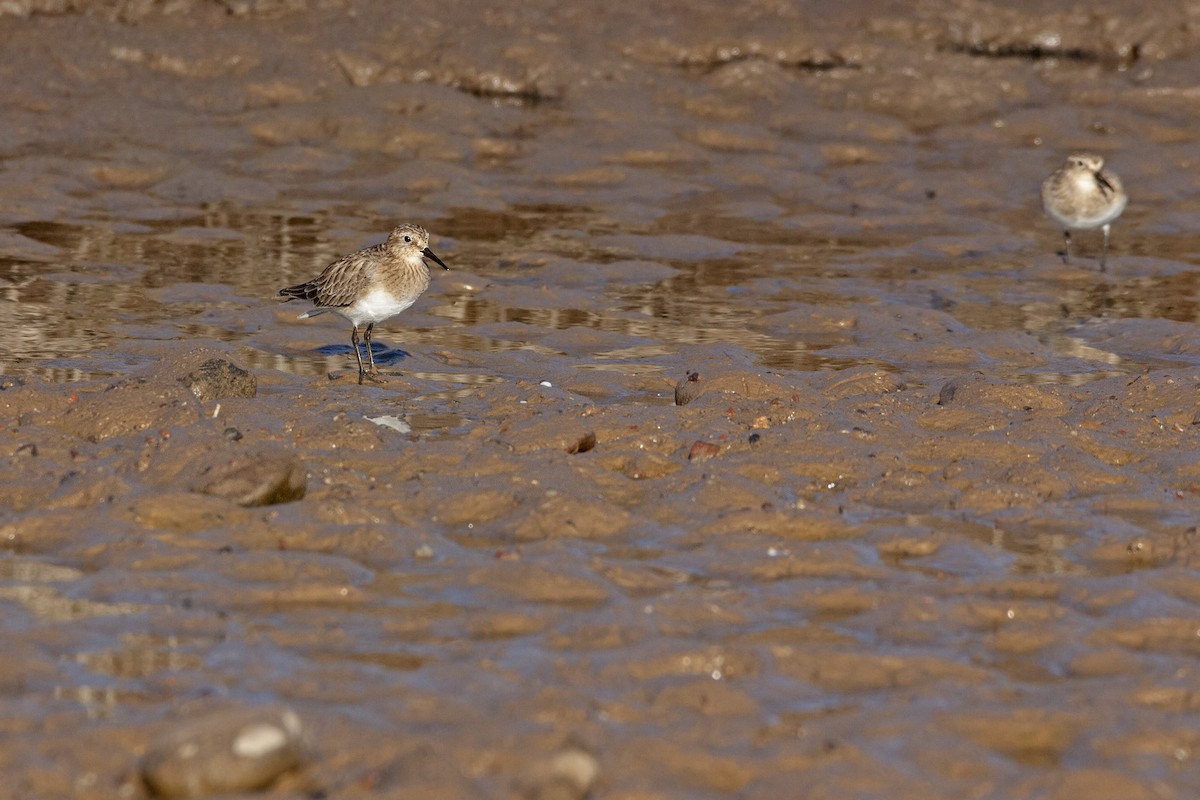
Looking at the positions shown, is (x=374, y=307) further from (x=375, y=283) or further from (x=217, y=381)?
(x=217, y=381)

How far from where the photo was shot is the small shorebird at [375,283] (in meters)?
11.4

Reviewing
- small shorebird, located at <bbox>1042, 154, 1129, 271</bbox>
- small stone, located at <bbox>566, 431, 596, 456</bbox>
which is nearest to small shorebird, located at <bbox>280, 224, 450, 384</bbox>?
small stone, located at <bbox>566, 431, 596, 456</bbox>

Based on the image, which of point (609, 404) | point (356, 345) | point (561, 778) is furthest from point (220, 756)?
point (356, 345)

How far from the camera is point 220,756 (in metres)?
5.26

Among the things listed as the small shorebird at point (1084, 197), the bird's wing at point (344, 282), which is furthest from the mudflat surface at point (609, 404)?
the bird's wing at point (344, 282)

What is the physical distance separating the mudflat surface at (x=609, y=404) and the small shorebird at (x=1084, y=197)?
0.42 metres

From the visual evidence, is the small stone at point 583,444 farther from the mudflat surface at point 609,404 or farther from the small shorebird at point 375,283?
the small shorebird at point 375,283

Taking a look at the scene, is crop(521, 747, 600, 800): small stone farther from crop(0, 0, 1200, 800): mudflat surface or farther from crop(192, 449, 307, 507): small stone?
crop(192, 449, 307, 507): small stone

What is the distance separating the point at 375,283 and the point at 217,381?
67.4 inches

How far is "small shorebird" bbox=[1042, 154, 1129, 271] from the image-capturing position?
606 inches

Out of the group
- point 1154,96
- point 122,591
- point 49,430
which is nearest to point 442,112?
point 1154,96

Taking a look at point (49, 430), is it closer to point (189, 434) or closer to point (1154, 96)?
point (189, 434)

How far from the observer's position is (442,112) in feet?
62.7

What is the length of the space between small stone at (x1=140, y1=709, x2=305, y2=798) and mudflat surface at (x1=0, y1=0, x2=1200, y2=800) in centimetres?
7
